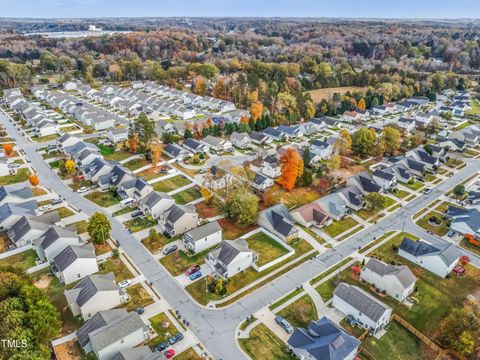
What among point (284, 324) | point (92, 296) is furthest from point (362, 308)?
point (92, 296)

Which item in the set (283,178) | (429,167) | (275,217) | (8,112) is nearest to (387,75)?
(429,167)

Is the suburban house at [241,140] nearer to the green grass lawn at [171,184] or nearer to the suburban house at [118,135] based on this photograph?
the green grass lawn at [171,184]

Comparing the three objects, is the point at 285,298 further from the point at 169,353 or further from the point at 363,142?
the point at 363,142

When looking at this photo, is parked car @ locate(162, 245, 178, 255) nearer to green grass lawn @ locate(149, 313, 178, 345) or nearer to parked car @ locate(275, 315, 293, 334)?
green grass lawn @ locate(149, 313, 178, 345)

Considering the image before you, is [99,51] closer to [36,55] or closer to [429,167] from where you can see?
[36,55]

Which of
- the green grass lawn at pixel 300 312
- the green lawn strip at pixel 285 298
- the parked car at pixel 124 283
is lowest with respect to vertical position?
the green grass lawn at pixel 300 312

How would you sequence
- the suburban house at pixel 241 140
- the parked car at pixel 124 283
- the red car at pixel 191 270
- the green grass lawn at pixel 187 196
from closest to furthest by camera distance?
the parked car at pixel 124 283 → the red car at pixel 191 270 → the green grass lawn at pixel 187 196 → the suburban house at pixel 241 140

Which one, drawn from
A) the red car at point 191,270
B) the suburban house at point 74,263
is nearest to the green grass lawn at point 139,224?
the suburban house at point 74,263
